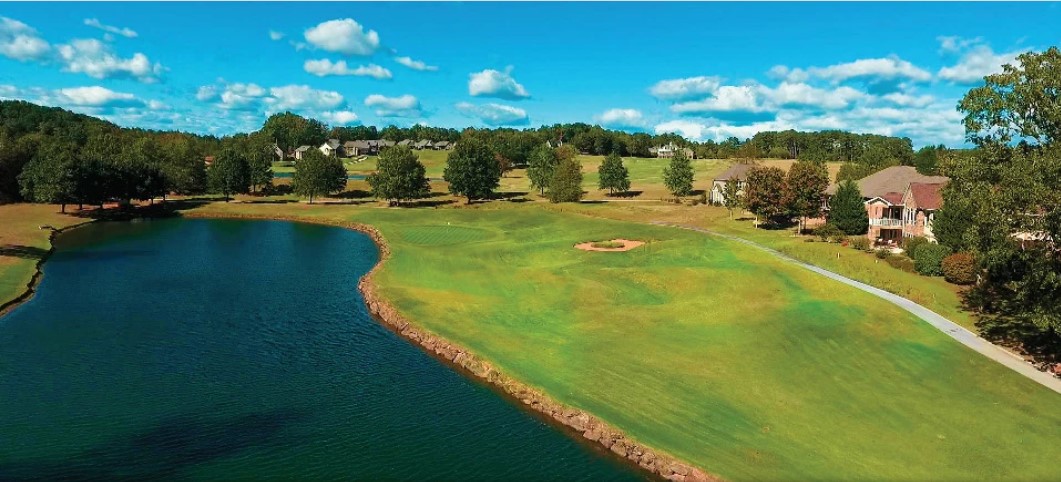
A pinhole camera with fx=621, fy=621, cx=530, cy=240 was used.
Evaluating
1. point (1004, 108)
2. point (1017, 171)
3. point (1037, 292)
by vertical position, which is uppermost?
point (1004, 108)

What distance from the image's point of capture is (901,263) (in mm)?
58344

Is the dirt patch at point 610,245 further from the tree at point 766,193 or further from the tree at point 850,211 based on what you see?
the tree at point 850,211

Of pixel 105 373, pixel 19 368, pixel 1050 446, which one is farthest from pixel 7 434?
pixel 1050 446

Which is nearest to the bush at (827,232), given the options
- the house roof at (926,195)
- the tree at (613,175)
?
the house roof at (926,195)

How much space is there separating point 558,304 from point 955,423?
26062 millimetres

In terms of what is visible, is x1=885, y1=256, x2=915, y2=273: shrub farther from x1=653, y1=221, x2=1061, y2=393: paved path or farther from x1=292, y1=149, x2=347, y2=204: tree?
x1=292, y1=149, x2=347, y2=204: tree

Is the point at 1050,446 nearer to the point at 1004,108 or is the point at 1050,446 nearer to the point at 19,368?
the point at 1004,108

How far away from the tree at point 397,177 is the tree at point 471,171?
6806 millimetres

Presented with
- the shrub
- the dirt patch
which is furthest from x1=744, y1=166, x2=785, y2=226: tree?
the shrub

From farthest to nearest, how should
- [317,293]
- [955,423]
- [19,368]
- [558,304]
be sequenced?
[317,293]
[558,304]
[19,368]
[955,423]

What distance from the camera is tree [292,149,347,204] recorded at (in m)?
119

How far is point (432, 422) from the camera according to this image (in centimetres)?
2880

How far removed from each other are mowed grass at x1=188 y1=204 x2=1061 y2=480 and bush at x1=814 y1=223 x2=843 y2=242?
660 inches

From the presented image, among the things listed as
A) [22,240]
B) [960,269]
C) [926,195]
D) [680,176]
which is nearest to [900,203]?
[926,195]
